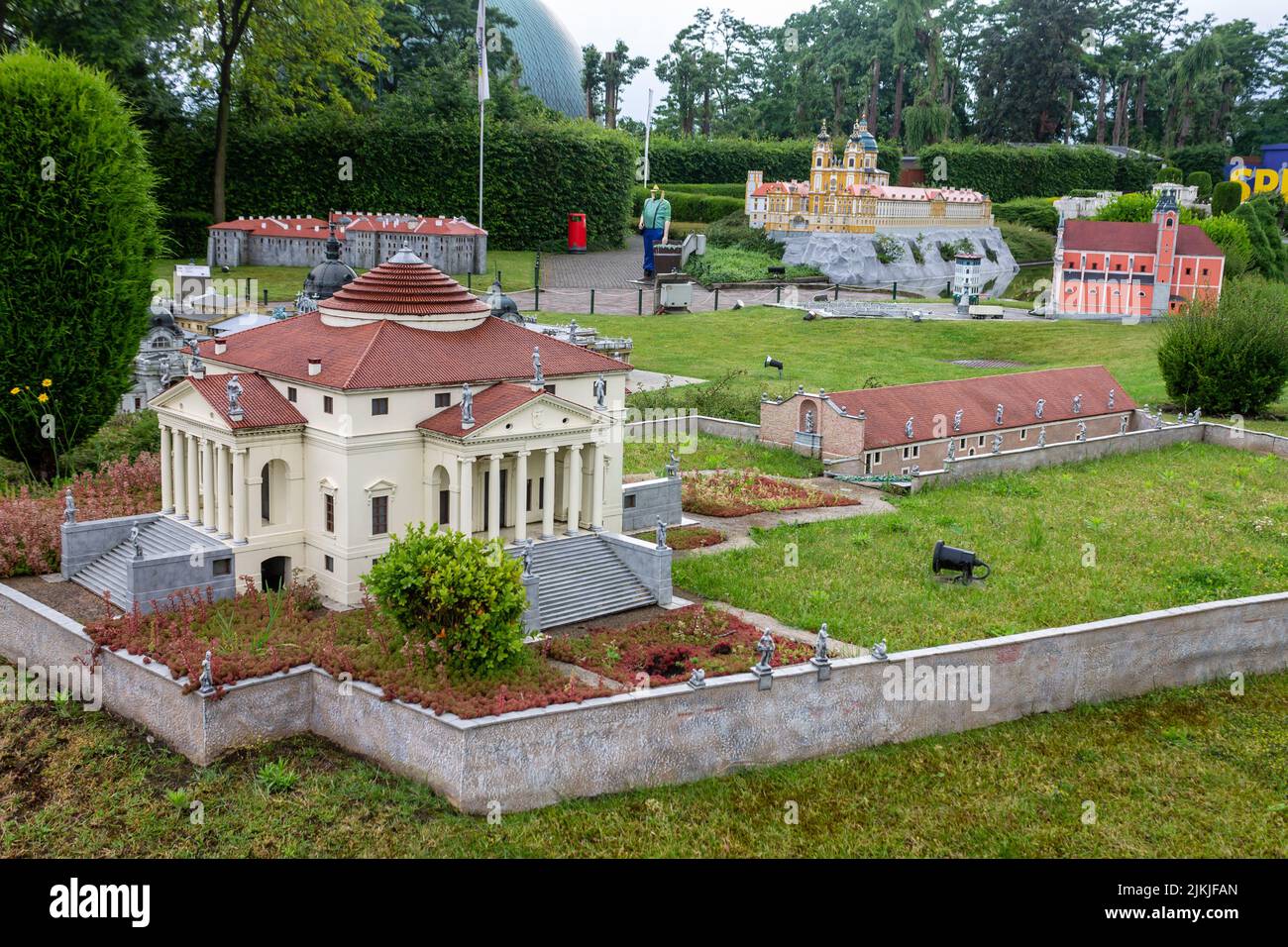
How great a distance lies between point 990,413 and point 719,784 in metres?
30.2

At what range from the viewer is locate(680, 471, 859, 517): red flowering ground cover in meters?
40.4

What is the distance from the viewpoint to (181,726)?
83.1 ft

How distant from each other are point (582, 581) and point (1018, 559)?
41.3 ft

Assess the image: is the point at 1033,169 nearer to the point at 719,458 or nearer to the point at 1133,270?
the point at 1133,270

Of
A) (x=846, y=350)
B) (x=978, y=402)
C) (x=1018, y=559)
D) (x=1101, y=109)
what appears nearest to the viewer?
(x=1018, y=559)

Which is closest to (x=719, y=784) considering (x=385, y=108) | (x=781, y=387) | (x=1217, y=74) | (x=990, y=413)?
(x=990, y=413)

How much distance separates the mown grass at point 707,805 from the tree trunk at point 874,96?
117m

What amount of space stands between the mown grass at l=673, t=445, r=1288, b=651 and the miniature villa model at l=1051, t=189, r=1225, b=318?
40242 mm

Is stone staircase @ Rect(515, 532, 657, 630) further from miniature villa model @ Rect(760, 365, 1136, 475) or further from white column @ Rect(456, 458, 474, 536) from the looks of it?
miniature villa model @ Rect(760, 365, 1136, 475)

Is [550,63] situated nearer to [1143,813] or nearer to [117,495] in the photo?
[117,495]

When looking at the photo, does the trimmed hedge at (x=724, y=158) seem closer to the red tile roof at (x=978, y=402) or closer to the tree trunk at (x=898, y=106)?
the tree trunk at (x=898, y=106)

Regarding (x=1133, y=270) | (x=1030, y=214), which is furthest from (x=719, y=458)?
(x=1030, y=214)

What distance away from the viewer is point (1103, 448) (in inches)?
2071

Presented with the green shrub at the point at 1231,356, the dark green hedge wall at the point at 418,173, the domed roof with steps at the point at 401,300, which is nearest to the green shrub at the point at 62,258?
the domed roof with steps at the point at 401,300
